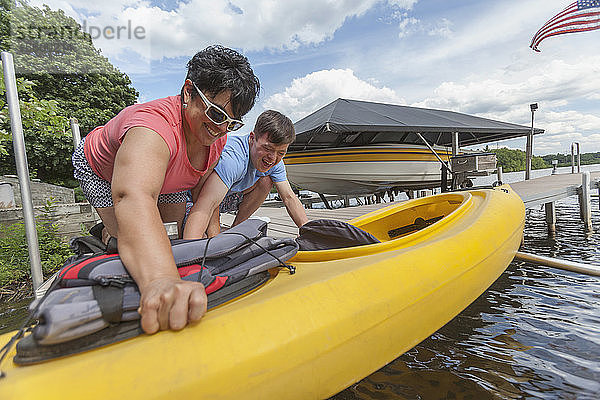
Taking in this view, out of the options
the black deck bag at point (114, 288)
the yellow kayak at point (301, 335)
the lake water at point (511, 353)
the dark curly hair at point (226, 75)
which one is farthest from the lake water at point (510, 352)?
the dark curly hair at point (226, 75)

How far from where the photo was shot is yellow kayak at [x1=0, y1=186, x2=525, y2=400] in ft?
2.42

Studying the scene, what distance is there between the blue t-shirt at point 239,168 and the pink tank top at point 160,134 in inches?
13.6

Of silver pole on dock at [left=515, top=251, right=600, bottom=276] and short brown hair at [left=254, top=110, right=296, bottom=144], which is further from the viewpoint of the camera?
silver pole on dock at [left=515, top=251, right=600, bottom=276]

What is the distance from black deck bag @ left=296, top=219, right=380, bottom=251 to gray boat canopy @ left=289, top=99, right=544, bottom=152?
12.0 ft

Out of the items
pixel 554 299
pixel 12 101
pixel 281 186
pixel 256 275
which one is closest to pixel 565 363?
pixel 554 299

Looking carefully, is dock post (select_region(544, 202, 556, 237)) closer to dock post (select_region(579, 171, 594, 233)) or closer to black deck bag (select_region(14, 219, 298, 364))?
dock post (select_region(579, 171, 594, 233))

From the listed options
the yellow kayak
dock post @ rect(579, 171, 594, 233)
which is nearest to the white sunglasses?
the yellow kayak

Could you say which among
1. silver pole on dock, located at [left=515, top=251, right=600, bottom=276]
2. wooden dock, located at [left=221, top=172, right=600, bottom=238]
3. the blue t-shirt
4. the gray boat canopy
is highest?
the gray boat canopy

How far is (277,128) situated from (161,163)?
108 cm

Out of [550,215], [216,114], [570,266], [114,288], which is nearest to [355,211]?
[570,266]

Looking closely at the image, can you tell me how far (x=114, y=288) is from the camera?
2.81 feet

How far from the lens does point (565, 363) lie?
1751mm

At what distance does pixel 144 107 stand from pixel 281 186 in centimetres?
137

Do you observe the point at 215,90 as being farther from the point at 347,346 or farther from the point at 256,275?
the point at 347,346
